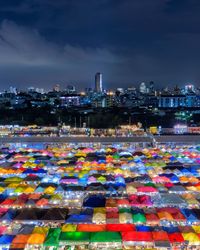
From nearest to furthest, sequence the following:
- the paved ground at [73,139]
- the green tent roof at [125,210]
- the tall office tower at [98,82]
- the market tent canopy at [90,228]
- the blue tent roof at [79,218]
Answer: the market tent canopy at [90,228] < the blue tent roof at [79,218] < the green tent roof at [125,210] < the paved ground at [73,139] < the tall office tower at [98,82]

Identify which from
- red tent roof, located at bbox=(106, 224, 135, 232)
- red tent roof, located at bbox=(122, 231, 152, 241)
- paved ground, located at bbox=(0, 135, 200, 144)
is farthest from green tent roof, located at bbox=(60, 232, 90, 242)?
paved ground, located at bbox=(0, 135, 200, 144)

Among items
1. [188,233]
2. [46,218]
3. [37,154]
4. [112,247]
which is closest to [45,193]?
[46,218]

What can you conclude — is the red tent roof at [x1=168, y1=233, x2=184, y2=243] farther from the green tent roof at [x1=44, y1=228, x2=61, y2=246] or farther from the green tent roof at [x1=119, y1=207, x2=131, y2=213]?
the green tent roof at [x1=44, y1=228, x2=61, y2=246]

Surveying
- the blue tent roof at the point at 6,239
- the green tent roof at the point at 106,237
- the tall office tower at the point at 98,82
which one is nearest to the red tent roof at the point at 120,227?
the green tent roof at the point at 106,237

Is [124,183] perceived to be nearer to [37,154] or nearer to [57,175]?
[57,175]

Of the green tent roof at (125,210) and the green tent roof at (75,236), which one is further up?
the green tent roof at (125,210)

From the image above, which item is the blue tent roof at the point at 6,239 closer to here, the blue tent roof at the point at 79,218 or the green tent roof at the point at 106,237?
the blue tent roof at the point at 79,218

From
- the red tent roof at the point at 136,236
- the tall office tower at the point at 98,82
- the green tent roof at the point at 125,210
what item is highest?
the tall office tower at the point at 98,82
